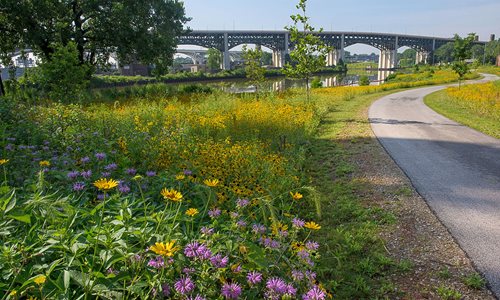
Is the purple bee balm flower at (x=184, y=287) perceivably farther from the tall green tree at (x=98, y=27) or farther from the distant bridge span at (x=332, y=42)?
the distant bridge span at (x=332, y=42)

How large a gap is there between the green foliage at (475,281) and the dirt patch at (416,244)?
1cm

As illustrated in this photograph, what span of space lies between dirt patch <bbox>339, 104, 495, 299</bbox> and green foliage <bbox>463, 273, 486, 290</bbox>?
13mm

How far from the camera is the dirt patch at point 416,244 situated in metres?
2.95

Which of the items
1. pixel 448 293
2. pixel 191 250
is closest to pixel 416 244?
pixel 448 293

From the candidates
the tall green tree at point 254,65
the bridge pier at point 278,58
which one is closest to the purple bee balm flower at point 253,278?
the tall green tree at point 254,65

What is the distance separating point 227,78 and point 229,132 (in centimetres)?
6140

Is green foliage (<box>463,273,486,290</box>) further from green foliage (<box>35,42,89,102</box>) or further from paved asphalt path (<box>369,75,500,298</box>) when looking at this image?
green foliage (<box>35,42,89,102</box>)

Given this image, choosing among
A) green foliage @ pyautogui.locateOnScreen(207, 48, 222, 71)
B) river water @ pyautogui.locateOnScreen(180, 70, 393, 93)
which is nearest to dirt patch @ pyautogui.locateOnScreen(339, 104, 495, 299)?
river water @ pyautogui.locateOnScreen(180, 70, 393, 93)

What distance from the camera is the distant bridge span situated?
97.2 m

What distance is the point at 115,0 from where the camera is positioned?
63.3 feet

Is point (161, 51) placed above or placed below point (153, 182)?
above

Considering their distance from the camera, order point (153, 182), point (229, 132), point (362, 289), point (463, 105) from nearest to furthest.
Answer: point (362, 289) → point (153, 182) → point (229, 132) → point (463, 105)

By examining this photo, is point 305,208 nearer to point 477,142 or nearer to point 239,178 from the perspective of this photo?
point 239,178

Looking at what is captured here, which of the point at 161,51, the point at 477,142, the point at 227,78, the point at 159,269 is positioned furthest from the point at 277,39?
the point at 159,269
